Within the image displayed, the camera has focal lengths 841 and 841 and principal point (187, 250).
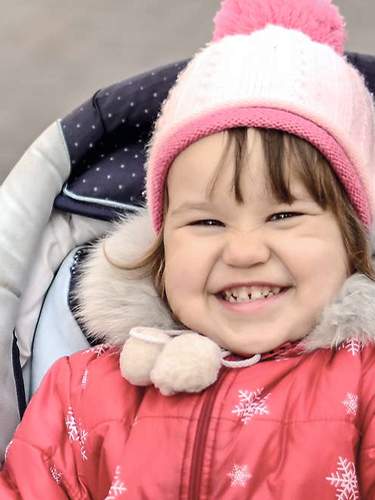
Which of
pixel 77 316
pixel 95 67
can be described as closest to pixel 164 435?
pixel 77 316

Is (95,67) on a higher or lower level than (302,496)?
higher

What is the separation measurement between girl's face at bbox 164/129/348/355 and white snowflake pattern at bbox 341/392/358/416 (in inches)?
4.0

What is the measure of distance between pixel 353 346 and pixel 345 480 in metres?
0.16

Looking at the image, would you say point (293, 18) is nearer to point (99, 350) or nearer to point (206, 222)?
point (206, 222)

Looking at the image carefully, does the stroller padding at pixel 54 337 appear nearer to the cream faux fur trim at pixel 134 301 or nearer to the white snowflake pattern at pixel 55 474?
the cream faux fur trim at pixel 134 301

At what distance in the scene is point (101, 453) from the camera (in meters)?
0.99

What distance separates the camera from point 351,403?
0.90m

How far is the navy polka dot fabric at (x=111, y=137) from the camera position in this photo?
1.23m

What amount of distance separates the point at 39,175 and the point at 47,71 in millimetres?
701

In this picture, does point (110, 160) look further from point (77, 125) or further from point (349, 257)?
point (349, 257)

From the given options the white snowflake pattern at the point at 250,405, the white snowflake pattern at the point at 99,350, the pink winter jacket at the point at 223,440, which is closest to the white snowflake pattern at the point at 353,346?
the pink winter jacket at the point at 223,440

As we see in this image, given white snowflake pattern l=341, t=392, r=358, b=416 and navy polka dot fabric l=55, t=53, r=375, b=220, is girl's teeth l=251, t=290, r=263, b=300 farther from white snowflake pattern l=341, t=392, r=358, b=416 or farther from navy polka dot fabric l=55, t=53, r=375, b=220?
navy polka dot fabric l=55, t=53, r=375, b=220

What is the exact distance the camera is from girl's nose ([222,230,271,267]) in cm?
93

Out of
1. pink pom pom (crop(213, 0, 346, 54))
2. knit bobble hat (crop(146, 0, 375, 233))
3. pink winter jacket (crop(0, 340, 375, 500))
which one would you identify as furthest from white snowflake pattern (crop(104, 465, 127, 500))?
pink pom pom (crop(213, 0, 346, 54))
